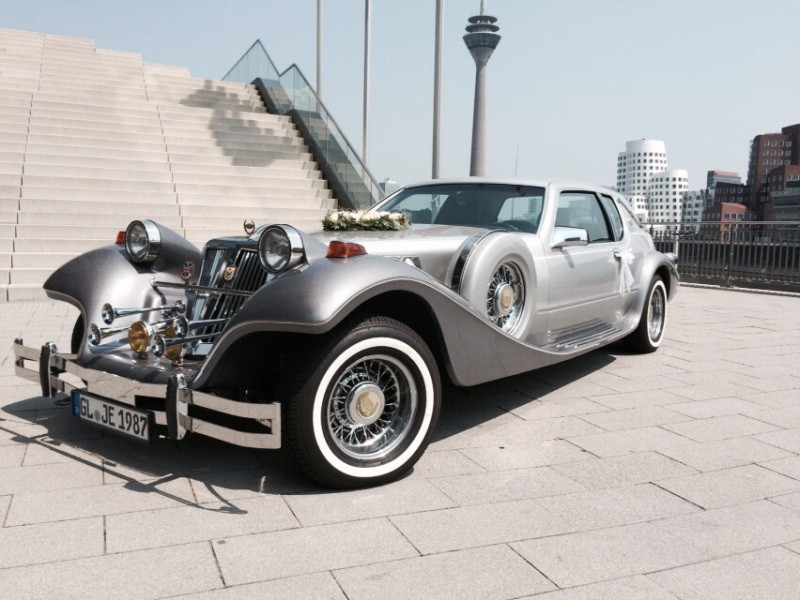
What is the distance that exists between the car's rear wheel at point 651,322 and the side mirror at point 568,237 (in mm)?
1520

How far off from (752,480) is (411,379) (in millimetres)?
1743

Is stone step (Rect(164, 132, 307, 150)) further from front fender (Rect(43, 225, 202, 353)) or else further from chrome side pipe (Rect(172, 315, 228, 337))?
chrome side pipe (Rect(172, 315, 228, 337))

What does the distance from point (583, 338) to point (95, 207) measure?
32.2 feet

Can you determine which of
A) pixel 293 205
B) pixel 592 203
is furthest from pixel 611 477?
pixel 293 205

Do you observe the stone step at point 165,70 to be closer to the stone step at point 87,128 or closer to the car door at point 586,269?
the stone step at point 87,128

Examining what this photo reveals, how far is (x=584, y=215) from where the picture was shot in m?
5.78

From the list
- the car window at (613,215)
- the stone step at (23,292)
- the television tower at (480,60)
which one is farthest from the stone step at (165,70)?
the car window at (613,215)

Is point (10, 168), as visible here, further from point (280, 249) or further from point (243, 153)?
point (280, 249)

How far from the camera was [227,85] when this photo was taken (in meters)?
19.6

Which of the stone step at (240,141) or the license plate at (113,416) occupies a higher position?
the stone step at (240,141)

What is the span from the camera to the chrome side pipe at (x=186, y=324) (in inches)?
142

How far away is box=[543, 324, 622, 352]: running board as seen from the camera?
475cm

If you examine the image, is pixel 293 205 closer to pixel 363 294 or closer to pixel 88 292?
pixel 88 292

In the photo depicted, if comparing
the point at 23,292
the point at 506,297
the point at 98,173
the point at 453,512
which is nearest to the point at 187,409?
the point at 453,512
